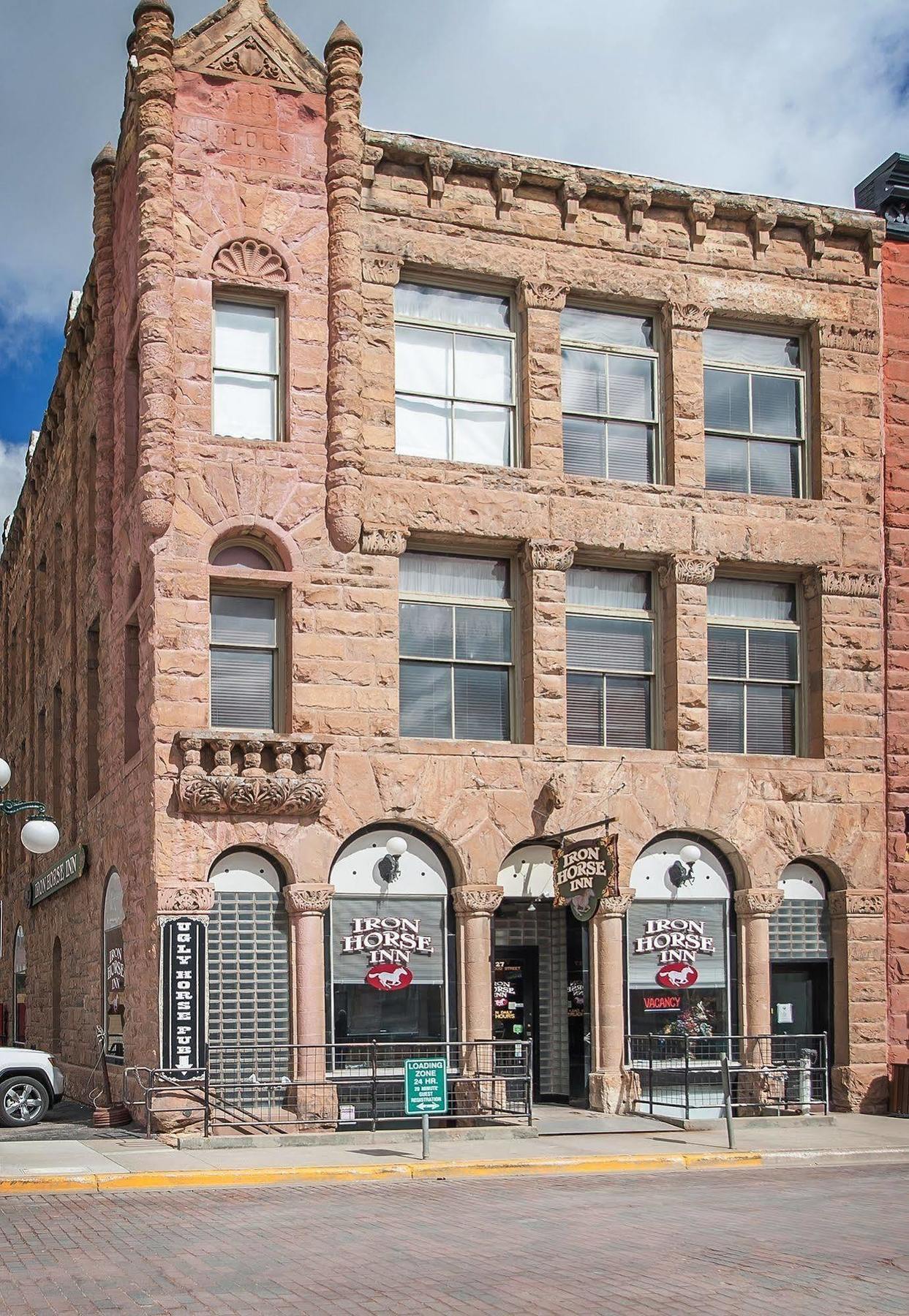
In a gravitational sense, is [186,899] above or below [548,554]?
below

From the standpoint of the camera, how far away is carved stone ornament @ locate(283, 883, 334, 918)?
2230 cm

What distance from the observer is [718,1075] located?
79.4 ft

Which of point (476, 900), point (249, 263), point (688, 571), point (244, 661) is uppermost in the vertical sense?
point (249, 263)

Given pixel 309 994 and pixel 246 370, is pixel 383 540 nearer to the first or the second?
pixel 246 370

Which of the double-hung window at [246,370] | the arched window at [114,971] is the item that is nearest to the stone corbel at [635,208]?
the double-hung window at [246,370]

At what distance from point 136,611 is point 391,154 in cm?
797

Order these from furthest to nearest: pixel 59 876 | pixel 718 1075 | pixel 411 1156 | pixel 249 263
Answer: pixel 59 876 < pixel 718 1075 < pixel 249 263 < pixel 411 1156

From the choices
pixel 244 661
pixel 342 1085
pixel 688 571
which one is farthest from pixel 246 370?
pixel 342 1085

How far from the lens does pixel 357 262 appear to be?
78.8ft

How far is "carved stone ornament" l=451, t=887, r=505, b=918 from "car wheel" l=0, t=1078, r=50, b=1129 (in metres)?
6.62

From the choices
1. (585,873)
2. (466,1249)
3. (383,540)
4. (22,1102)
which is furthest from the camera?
(383,540)

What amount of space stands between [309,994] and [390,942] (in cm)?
153

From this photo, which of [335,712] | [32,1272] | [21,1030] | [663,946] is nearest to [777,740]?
[663,946]

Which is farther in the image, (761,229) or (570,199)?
(761,229)
